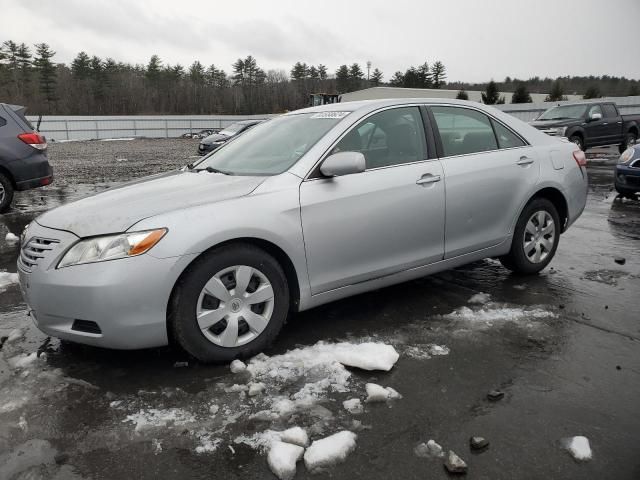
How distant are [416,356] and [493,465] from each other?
1.06 metres

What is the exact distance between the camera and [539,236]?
472cm

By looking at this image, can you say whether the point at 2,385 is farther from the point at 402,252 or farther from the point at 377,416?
the point at 402,252

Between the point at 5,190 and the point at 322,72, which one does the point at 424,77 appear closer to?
the point at 322,72

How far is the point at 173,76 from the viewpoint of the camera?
88375 mm

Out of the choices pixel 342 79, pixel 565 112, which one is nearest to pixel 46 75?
pixel 342 79

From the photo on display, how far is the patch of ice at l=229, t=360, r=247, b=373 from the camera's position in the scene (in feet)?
10.1

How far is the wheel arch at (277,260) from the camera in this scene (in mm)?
2949

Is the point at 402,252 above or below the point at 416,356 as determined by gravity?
above

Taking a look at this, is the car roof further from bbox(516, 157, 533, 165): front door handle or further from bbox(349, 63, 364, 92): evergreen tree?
bbox(349, 63, 364, 92): evergreen tree

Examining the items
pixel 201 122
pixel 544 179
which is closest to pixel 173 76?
pixel 201 122

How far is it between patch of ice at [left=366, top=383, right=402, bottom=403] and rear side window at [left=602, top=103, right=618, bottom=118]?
17.6m

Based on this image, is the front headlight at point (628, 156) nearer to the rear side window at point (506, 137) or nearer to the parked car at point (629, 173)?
the parked car at point (629, 173)

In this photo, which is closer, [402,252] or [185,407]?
[185,407]

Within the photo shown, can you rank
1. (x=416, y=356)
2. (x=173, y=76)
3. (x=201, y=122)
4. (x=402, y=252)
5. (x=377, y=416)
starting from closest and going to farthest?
(x=377, y=416)
(x=416, y=356)
(x=402, y=252)
(x=201, y=122)
(x=173, y=76)
